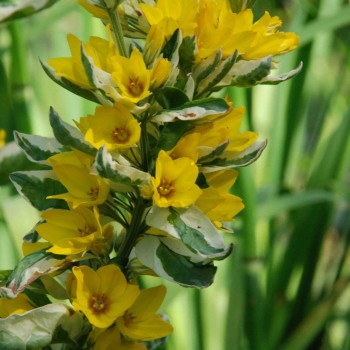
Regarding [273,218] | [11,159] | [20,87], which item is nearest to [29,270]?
[11,159]

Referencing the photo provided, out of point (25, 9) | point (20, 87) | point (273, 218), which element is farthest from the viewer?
point (273, 218)

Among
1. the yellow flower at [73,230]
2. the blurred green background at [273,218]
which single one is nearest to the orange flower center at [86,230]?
the yellow flower at [73,230]

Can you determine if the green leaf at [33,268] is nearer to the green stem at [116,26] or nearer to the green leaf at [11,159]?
the green stem at [116,26]

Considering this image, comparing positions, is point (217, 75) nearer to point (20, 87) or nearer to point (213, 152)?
point (213, 152)

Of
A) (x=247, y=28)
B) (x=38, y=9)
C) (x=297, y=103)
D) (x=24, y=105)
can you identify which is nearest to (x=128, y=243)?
(x=247, y=28)

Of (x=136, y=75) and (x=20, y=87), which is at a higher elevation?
(x=136, y=75)

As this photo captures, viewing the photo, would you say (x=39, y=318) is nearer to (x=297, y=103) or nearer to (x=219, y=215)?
(x=219, y=215)

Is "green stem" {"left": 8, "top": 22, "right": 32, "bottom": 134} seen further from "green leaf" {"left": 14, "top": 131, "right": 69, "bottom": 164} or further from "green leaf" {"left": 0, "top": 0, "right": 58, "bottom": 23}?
"green leaf" {"left": 14, "top": 131, "right": 69, "bottom": 164}

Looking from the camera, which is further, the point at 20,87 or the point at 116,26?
the point at 20,87
